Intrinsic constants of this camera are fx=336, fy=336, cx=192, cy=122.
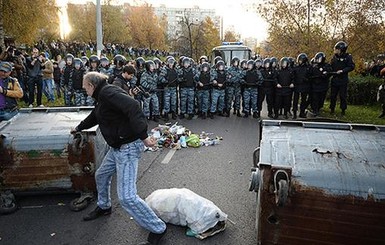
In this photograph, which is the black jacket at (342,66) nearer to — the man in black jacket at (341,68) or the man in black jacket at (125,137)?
the man in black jacket at (341,68)

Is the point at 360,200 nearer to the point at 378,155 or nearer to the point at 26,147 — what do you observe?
the point at 378,155

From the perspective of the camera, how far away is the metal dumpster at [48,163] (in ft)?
14.3

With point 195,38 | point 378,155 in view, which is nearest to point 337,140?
point 378,155

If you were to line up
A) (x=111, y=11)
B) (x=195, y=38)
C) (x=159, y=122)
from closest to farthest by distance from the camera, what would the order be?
1. (x=159, y=122)
2. (x=195, y=38)
3. (x=111, y=11)

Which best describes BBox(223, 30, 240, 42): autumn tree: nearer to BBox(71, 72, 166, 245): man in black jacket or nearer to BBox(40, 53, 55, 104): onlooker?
BBox(40, 53, 55, 104): onlooker

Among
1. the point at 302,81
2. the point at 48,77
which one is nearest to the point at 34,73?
the point at 48,77

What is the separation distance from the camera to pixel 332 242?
278 cm

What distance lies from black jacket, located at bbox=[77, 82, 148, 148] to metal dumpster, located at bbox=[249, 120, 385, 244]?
1260 mm

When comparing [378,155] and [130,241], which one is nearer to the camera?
[378,155]

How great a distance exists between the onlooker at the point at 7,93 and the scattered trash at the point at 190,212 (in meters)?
3.47

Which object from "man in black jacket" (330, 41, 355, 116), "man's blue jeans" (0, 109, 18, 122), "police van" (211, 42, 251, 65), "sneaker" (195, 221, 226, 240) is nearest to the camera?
"sneaker" (195, 221, 226, 240)

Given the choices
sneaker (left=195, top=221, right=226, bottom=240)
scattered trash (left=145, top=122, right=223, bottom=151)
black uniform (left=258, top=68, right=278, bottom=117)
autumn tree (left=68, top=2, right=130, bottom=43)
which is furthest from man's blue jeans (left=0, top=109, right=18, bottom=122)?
autumn tree (left=68, top=2, right=130, bottom=43)

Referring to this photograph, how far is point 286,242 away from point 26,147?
11.0 ft

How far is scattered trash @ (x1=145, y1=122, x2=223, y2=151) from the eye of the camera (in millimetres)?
7359
